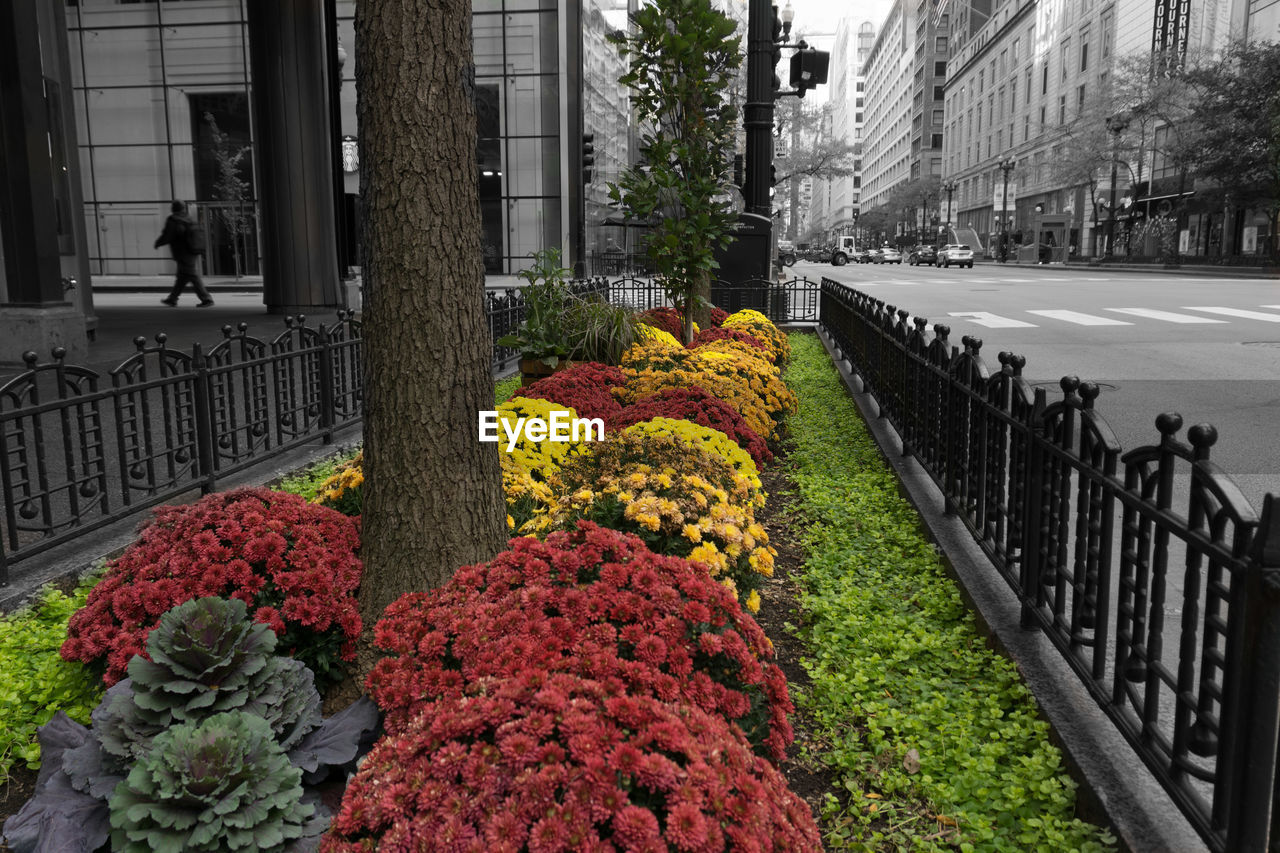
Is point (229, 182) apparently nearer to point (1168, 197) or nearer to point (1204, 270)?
point (1204, 270)

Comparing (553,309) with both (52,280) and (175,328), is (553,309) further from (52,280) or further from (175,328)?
(175,328)

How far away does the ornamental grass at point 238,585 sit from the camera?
3420 millimetres

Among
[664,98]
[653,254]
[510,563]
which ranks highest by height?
[664,98]

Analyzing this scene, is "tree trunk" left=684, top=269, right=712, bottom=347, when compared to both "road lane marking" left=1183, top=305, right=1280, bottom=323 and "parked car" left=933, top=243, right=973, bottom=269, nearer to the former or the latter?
"road lane marking" left=1183, top=305, right=1280, bottom=323

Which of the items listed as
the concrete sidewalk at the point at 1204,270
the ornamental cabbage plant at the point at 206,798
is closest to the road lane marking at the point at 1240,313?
the ornamental cabbage plant at the point at 206,798

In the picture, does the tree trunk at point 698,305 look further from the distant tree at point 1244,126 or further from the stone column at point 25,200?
the distant tree at point 1244,126

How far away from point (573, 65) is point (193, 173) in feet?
42.8

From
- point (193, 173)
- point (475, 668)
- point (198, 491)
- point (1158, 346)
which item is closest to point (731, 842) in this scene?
point (475, 668)

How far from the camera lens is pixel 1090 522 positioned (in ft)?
11.1

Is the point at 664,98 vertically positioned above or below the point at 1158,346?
above

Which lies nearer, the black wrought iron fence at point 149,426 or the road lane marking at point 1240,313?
the black wrought iron fence at point 149,426

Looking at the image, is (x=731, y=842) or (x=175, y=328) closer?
(x=731, y=842)

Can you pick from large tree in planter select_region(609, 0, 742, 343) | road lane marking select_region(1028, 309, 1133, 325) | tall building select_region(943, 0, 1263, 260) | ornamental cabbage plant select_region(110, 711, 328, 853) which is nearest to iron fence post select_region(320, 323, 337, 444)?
large tree in planter select_region(609, 0, 742, 343)

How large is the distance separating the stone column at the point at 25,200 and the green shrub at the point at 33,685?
874 cm
